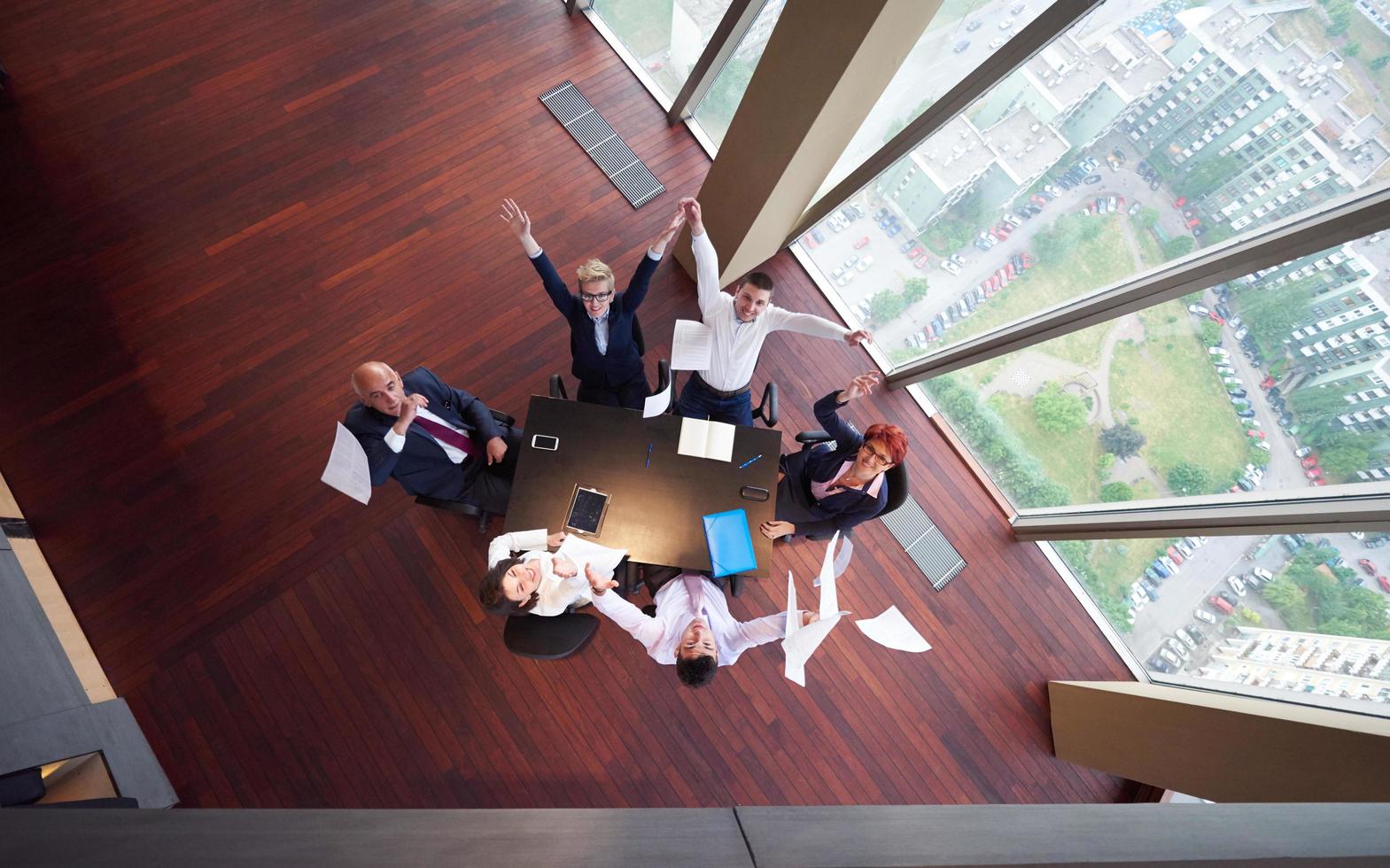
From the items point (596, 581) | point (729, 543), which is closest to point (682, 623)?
point (729, 543)

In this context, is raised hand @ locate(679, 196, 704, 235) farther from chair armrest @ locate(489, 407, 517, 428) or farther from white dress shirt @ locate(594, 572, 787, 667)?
white dress shirt @ locate(594, 572, 787, 667)

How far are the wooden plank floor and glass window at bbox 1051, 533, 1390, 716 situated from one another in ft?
1.19

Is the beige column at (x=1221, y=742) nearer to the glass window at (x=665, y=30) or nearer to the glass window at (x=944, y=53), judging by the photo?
the glass window at (x=944, y=53)

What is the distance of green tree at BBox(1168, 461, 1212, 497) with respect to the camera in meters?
3.37

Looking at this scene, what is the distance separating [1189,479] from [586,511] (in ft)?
10.7

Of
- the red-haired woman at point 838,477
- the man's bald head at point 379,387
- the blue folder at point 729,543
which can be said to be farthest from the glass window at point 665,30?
the blue folder at point 729,543

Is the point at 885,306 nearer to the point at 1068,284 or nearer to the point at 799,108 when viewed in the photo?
the point at 1068,284

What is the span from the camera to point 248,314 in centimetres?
441

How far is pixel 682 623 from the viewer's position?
3.03 m

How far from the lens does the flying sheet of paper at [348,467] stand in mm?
2775

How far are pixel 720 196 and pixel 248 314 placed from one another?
11.1 ft

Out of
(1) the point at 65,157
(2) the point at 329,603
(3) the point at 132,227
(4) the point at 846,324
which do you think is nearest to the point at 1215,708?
(4) the point at 846,324

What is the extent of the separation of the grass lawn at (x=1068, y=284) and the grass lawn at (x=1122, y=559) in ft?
4.09

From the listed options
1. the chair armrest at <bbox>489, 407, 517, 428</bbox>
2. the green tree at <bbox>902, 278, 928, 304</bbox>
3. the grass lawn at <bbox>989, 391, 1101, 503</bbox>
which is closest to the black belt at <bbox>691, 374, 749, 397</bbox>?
the chair armrest at <bbox>489, 407, 517, 428</bbox>
